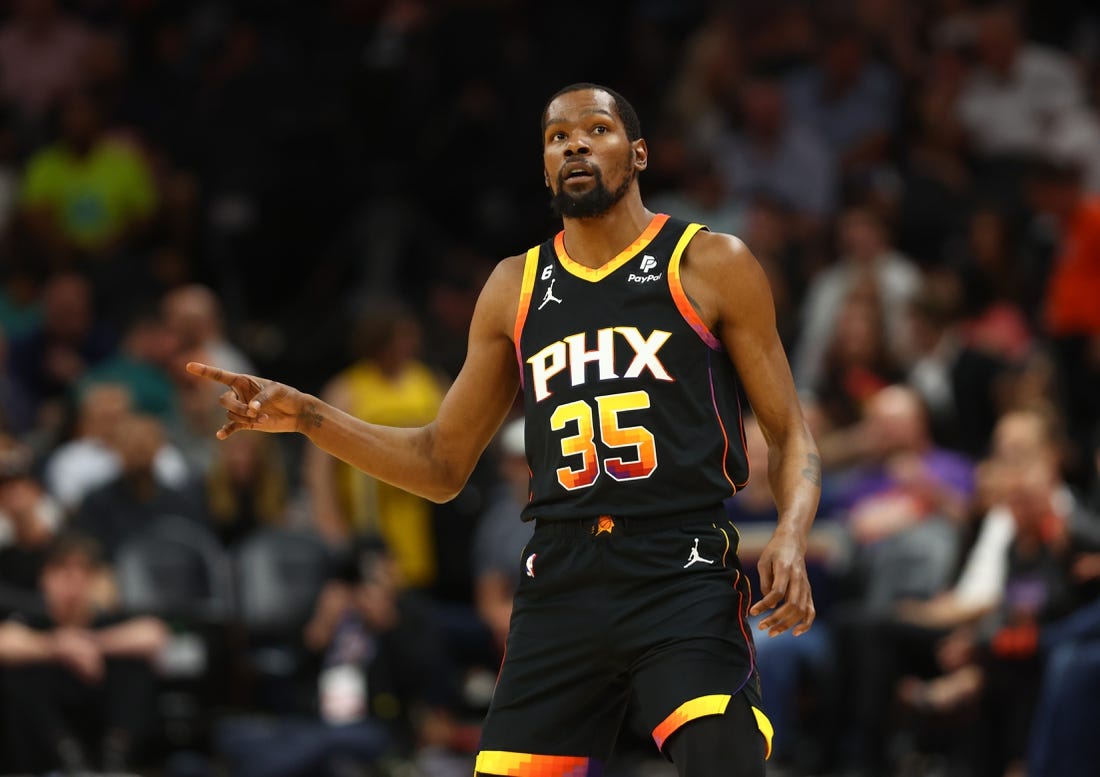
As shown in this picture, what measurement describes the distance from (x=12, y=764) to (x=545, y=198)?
6.25 m

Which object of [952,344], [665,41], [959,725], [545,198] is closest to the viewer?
[959,725]

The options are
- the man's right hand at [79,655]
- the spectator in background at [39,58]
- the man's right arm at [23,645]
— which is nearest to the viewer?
the man's right arm at [23,645]

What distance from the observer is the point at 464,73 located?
1424 centimetres

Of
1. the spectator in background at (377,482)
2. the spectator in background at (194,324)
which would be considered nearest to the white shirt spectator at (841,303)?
the spectator in background at (377,482)

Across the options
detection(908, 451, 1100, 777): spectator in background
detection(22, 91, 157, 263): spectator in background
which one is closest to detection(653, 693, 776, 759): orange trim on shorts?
detection(908, 451, 1100, 777): spectator in background

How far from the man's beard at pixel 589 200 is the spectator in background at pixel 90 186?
30.1ft

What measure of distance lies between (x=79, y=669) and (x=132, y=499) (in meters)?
1.35

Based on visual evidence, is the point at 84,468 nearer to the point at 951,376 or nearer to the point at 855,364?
the point at 855,364

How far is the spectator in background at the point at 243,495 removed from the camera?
Answer: 37.1 ft

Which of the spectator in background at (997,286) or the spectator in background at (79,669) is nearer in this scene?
the spectator in background at (79,669)

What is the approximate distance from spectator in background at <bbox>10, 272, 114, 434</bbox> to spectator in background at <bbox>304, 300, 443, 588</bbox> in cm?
204

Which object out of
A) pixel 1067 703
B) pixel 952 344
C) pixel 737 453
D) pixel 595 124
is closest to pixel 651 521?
pixel 737 453

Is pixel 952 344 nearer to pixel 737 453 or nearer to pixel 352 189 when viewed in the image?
pixel 352 189

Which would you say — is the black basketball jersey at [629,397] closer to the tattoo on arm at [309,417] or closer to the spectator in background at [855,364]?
the tattoo on arm at [309,417]
